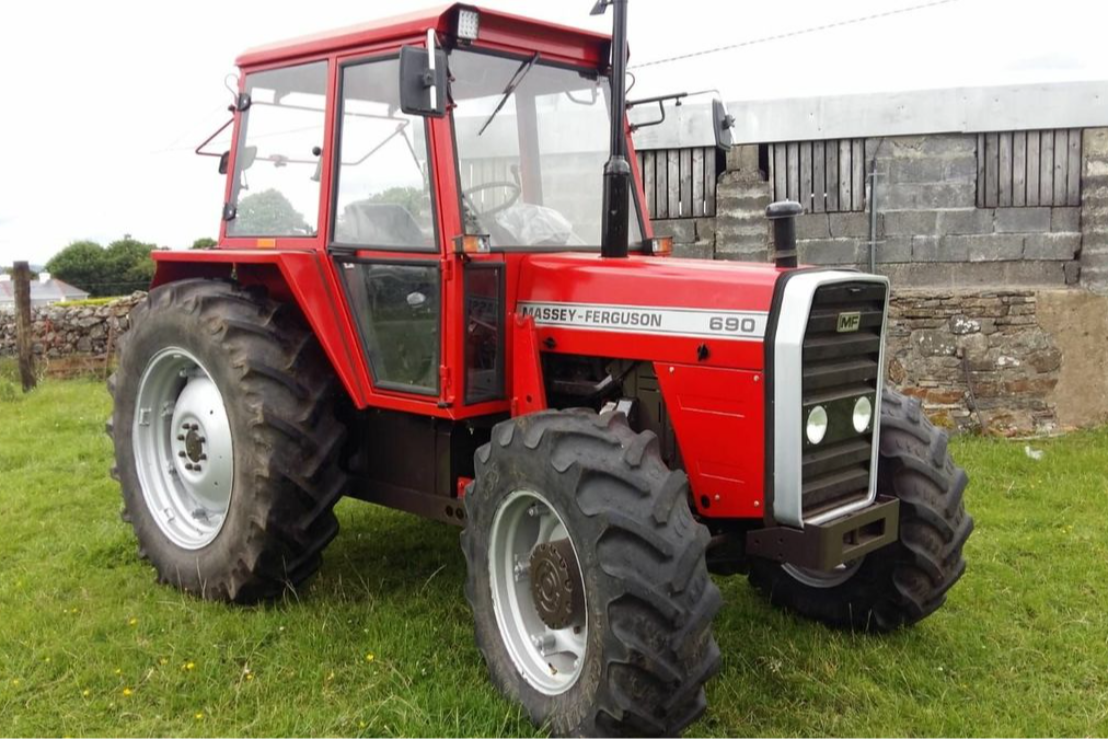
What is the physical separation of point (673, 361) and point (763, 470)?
1.61 feet

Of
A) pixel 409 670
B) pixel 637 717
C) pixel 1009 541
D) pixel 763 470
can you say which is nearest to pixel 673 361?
pixel 763 470

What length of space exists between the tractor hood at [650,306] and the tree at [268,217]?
1.16 metres

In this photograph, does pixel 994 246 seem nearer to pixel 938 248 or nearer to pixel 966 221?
pixel 966 221

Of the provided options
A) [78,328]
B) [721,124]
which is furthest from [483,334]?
[78,328]

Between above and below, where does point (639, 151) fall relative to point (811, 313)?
above

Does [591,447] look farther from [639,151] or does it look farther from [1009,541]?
[639,151]

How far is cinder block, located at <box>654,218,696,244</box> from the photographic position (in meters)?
7.99

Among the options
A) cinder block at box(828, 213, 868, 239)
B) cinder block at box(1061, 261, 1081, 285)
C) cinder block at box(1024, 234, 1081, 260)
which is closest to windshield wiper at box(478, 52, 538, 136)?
cinder block at box(828, 213, 868, 239)

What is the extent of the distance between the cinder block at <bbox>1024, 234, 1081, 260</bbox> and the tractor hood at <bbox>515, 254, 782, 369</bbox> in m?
4.89

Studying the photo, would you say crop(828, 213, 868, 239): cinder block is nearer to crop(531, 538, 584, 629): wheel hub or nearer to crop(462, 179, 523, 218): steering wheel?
crop(462, 179, 523, 218): steering wheel

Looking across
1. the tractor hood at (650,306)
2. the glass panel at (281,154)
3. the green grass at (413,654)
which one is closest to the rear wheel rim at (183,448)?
the green grass at (413,654)

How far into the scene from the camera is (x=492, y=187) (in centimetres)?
390

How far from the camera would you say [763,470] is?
10.7ft

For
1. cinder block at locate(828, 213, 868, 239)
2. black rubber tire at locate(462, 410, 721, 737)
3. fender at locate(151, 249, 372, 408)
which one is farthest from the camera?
cinder block at locate(828, 213, 868, 239)
